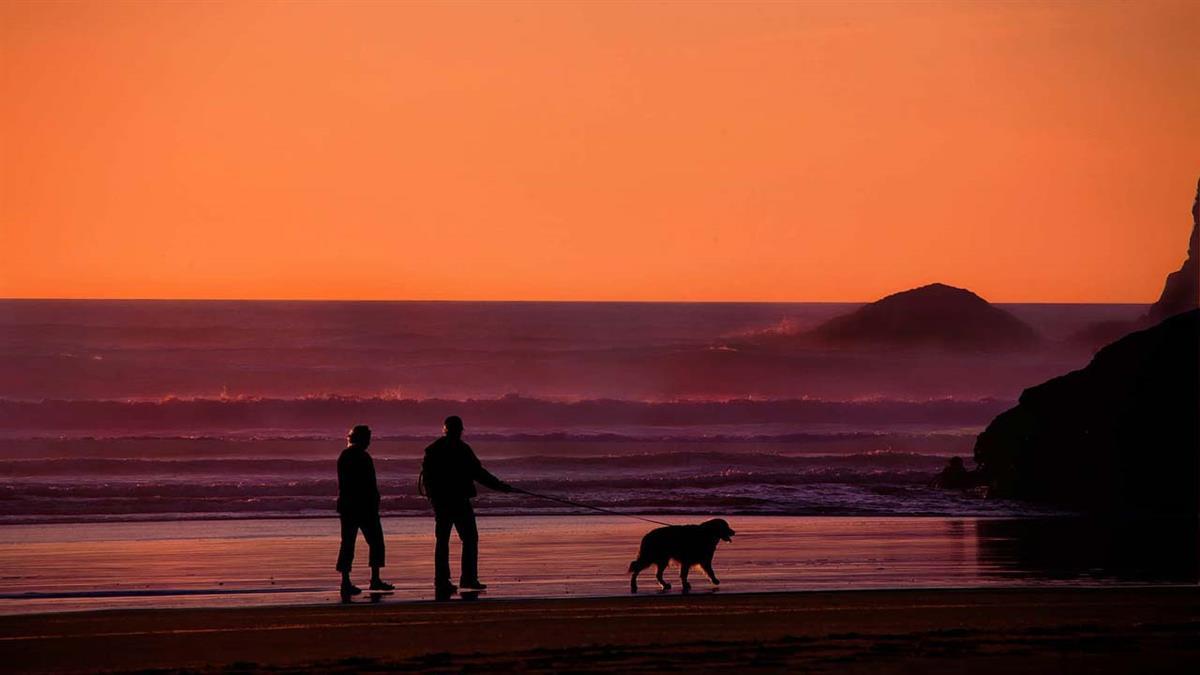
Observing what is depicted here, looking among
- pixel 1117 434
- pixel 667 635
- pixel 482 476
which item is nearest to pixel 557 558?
pixel 482 476

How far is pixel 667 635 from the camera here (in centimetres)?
1365

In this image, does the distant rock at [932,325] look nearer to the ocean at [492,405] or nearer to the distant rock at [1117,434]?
the ocean at [492,405]

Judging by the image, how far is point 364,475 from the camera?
18.2 meters

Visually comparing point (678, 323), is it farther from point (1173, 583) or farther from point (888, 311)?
point (1173, 583)

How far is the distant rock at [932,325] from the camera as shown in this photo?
259 ft

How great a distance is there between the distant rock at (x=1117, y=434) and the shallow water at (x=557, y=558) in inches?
107

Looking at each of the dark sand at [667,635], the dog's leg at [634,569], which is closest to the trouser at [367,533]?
the dark sand at [667,635]

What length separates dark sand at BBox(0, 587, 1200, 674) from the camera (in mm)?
12289

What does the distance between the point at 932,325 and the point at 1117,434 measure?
50840 millimetres

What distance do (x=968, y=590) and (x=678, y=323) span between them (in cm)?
7145

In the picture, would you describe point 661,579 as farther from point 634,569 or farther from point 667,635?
point 667,635

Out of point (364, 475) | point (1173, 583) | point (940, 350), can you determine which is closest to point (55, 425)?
point (940, 350)

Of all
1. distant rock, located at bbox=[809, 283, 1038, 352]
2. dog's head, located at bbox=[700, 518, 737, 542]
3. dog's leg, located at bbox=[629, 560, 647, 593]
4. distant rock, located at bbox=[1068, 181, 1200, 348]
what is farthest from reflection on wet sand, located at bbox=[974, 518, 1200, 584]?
distant rock, located at bbox=[809, 283, 1038, 352]

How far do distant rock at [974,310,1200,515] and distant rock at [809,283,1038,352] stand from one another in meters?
46.7
